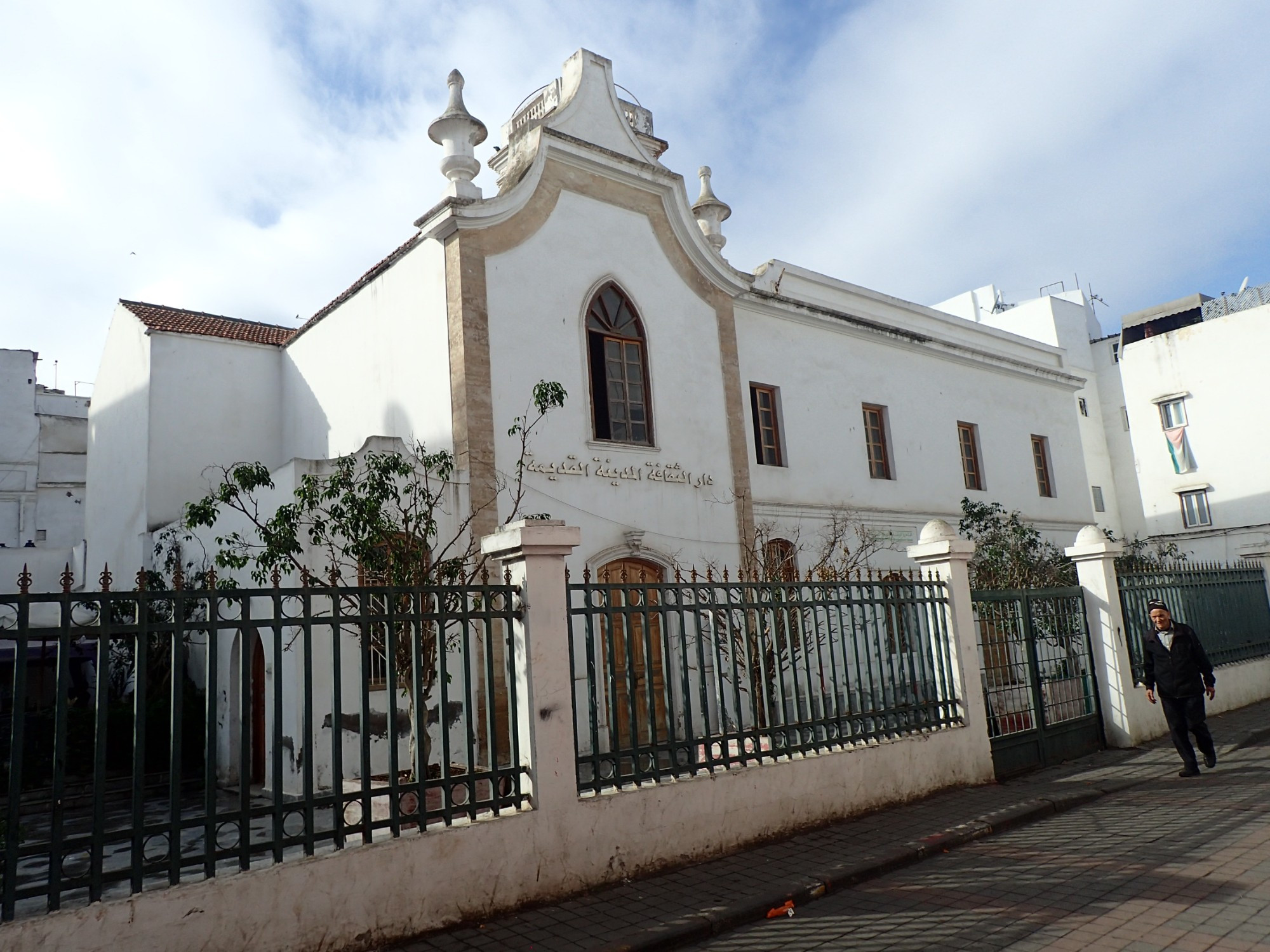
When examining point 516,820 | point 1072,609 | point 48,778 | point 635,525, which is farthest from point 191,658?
point 1072,609

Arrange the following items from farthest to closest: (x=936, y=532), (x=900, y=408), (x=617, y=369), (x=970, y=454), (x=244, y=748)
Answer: (x=970, y=454), (x=900, y=408), (x=617, y=369), (x=936, y=532), (x=244, y=748)

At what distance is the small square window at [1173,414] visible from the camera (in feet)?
103

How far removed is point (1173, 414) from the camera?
31.8m

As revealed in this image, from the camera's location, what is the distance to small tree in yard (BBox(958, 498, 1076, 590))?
1517 cm

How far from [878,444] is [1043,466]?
6.32 m

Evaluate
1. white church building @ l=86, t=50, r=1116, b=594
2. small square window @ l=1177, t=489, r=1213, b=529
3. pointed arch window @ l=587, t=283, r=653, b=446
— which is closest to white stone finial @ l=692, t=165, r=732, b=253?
white church building @ l=86, t=50, r=1116, b=594

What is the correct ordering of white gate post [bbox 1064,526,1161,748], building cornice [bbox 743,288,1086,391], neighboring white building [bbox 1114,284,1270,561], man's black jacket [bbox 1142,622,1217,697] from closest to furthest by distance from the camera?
man's black jacket [bbox 1142,622,1217,697] < white gate post [bbox 1064,526,1161,748] < building cornice [bbox 743,288,1086,391] < neighboring white building [bbox 1114,284,1270,561]

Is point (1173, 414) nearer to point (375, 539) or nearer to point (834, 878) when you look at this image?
point (834, 878)

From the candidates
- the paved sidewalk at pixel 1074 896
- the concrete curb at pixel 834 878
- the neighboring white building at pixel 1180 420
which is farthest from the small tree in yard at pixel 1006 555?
the neighboring white building at pixel 1180 420

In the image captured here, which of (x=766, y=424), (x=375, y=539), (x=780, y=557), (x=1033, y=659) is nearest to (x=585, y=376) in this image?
(x=766, y=424)

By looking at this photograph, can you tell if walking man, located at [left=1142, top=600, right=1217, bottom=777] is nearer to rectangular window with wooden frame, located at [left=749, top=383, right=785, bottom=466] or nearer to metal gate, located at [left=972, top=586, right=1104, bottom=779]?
metal gate, located at [left=972, top=586, right=1104, bottom=779]

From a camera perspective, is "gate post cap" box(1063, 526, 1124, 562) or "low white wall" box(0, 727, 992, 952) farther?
"gate post cap" box(1063, 526, 1124, 562)

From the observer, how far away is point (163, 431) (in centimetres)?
1543

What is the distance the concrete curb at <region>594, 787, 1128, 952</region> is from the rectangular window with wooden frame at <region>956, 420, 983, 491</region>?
11673 mm
